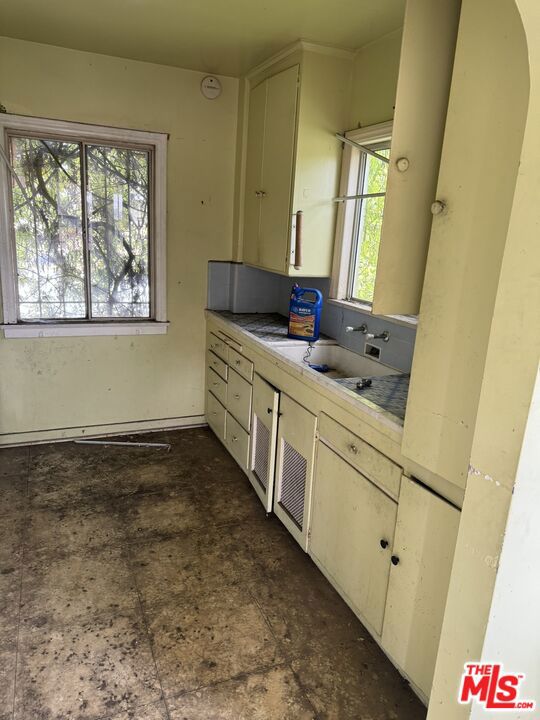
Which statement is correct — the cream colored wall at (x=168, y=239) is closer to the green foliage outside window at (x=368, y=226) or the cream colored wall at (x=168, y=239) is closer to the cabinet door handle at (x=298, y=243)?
the cabinet door handle at (x=298, y=243)

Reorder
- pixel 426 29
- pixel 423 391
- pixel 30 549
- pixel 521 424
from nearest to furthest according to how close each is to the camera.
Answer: pixel 521 424 < pixel 426 29 < pixel 423 391 < pixel 30 549

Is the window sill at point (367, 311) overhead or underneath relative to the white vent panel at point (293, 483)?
overhead

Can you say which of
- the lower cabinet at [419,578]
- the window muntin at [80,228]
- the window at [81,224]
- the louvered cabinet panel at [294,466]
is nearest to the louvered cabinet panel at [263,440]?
the louvered cabinet panel at [294,466]

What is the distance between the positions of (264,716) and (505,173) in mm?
1780

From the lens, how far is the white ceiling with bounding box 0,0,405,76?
2.32 meters

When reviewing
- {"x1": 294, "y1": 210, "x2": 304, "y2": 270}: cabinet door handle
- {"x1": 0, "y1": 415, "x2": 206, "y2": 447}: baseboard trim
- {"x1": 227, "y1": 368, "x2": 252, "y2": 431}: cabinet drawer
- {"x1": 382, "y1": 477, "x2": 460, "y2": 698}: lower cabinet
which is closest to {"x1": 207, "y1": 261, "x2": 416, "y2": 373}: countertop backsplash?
{"x1": 294, "y1": 210, "x2": 304, "y2": 270}: cabinet door handle

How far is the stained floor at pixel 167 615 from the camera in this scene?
169 centimetres

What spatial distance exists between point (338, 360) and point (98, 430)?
1892 millimetres

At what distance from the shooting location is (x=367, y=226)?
2.88 m

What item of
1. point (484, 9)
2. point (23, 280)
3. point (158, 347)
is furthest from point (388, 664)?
point (23, 280)

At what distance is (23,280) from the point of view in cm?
331

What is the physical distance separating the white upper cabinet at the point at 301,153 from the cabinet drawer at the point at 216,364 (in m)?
0.76

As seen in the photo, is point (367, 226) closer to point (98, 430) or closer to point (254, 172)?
point (254, 172)

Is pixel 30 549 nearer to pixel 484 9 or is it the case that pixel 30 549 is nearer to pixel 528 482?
pixel 528 482
